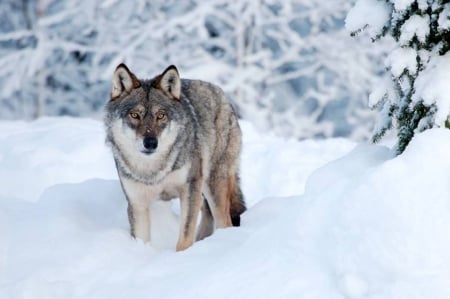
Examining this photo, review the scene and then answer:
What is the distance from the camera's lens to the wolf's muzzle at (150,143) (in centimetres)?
560

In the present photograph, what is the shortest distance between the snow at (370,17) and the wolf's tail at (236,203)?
2426 millimetres

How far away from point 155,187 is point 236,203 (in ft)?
3.27

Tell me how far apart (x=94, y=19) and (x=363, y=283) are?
12343 mm

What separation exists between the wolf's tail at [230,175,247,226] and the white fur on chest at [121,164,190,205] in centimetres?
77

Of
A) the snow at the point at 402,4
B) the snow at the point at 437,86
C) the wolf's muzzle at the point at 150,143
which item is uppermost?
the snow at the point at 402,4

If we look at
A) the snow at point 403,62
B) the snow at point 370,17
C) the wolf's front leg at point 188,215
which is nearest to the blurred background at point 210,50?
the wolf's front leg at point 188,215

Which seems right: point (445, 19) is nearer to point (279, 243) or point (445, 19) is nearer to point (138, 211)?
point (279, 243)

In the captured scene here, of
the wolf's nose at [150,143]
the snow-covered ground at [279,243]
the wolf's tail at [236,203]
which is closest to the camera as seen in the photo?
the snow-covered ground at [279,243]

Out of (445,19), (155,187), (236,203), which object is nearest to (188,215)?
(155,187)

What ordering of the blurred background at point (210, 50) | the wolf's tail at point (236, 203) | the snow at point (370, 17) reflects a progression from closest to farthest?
the snow at point (370, 17), the wolf's tail at point (236, 203), the blurred background at point (210, 50)

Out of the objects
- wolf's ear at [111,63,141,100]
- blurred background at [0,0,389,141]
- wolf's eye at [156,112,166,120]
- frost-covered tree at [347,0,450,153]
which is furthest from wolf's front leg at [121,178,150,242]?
blurred background at [0,0,389,141]

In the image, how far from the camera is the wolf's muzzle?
560 centimetres

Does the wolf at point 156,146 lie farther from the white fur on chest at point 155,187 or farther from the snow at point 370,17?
the snow at point 370,17

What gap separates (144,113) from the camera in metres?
5.72
